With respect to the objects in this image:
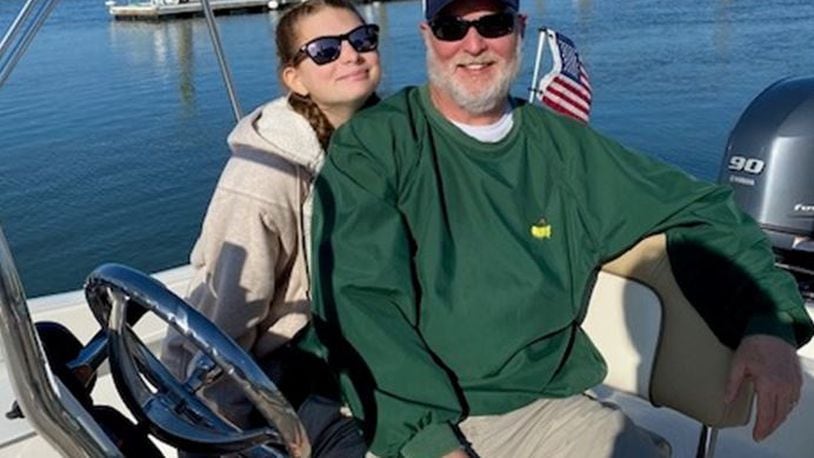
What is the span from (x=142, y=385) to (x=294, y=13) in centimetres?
114

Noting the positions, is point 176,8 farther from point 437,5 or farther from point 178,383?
point 178,383

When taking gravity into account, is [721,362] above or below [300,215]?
below

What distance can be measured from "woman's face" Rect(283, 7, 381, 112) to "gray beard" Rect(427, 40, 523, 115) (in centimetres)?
20

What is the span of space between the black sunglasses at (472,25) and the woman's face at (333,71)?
24 centimetres

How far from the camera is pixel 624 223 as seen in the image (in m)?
1.85

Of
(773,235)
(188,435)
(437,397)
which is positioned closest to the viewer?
(188,435)

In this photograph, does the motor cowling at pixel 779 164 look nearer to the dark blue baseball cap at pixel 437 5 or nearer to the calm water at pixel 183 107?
the dark blue baseball cap at pixel 437 5

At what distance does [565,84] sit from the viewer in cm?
396

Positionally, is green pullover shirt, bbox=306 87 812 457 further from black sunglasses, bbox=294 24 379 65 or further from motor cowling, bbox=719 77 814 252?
motor cowling, bbox=719 77 814 252

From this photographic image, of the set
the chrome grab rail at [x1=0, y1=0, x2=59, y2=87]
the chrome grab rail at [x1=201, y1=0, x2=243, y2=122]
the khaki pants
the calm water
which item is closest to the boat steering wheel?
the chrome grab rail at [x1=0, y1=0, x2=59, y2=87]

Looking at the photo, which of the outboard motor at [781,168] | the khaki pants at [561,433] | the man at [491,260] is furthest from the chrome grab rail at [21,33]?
the outboard motor at [781,168]

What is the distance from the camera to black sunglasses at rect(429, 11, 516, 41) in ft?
6.02

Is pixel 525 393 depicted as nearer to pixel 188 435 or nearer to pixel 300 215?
pixel 300 215

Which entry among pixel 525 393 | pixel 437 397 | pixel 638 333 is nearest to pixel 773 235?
pixel 638 333
